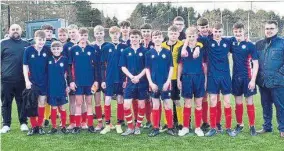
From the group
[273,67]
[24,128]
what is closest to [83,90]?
[24,128]

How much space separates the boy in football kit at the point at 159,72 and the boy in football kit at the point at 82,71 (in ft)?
3.05

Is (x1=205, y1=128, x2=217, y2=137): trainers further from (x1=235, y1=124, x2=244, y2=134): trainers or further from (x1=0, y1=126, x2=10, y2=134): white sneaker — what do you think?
(x1=0, y1=126, x2=10, y2=134): white sneaker

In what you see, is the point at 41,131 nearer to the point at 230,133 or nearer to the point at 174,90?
the point at 174,90

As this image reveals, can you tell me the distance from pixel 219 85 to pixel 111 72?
167 centimetres

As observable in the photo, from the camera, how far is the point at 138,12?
20.8 m

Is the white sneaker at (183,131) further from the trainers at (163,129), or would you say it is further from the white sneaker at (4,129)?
the white sneaker at (4,129)

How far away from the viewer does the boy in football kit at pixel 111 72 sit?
6176 millimetres

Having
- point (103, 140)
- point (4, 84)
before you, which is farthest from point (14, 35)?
point (103, 140)

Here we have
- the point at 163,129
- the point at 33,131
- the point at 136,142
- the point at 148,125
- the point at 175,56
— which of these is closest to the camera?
the point at 136,142

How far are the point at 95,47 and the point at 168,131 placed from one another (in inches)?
69.6

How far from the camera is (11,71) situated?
6.38 metres

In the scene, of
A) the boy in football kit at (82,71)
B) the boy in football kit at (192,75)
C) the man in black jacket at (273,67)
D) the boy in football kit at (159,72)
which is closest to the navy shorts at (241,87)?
the man in black jacket at (273,67)

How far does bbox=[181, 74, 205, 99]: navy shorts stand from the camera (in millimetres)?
5859

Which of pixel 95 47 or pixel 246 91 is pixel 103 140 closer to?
pixel 95 47
